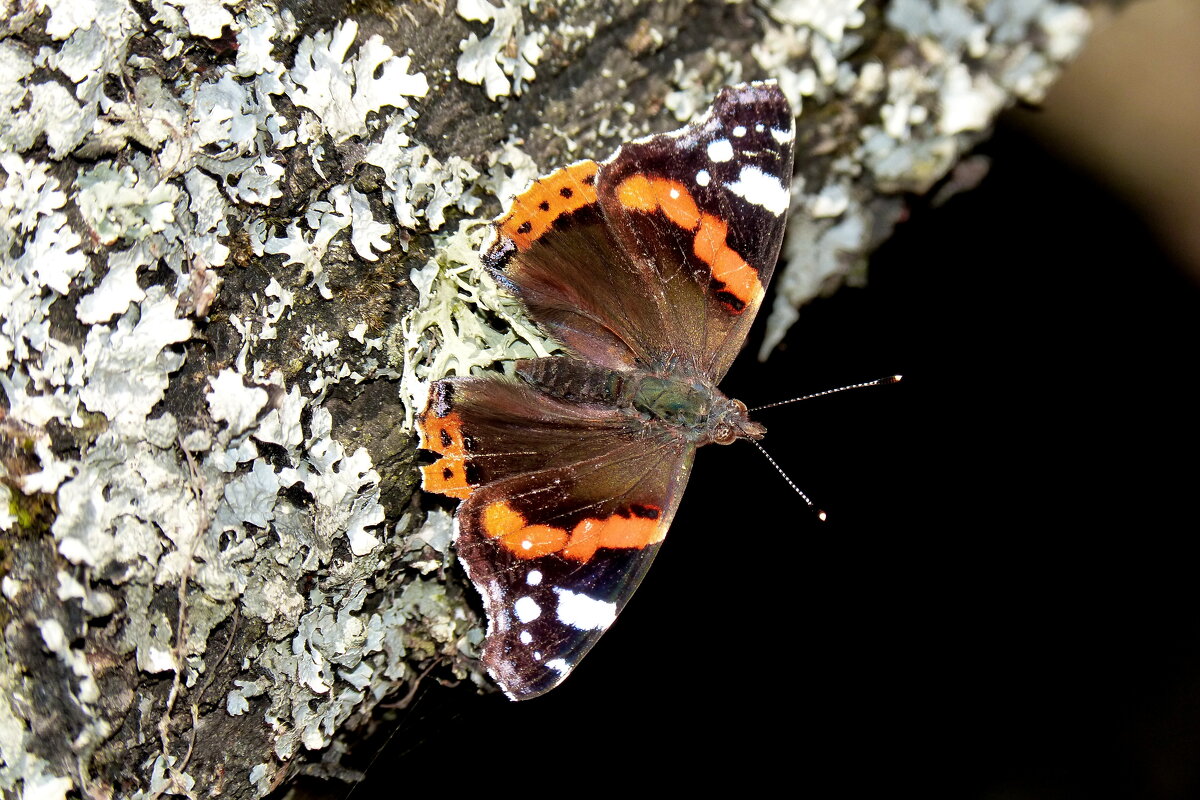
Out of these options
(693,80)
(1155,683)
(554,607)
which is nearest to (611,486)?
(554,607)

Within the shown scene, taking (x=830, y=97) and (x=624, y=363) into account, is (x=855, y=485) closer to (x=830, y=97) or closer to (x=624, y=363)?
(x=624, y=363)

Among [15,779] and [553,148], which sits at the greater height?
[553,148]

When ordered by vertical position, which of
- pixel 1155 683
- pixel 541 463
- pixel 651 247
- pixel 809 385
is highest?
pixel 651 247

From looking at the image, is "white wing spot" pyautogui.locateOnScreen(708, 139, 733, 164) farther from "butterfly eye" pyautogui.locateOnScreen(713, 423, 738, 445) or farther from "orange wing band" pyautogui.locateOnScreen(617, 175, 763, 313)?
"butterfly eye" pyautogui.locateOnScreen(713, 423, 738, 445)

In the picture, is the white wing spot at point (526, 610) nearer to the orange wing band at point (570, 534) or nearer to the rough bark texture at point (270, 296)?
the orange wing band at point (570, 534)

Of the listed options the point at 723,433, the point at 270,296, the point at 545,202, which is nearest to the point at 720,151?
the point at 545,202

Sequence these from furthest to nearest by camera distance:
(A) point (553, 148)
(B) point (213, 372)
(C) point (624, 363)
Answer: (C) point (624, 363) < (A) point (553, 148) < (B) point (213, 372)

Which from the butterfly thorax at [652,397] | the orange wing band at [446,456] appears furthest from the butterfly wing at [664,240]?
the orange wing band at [446,456]
